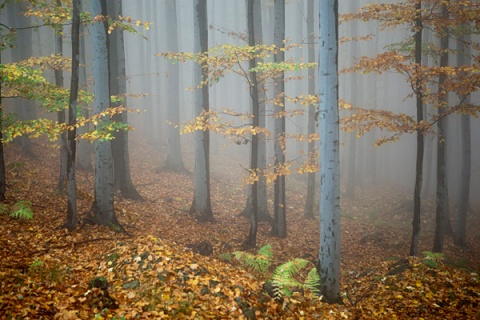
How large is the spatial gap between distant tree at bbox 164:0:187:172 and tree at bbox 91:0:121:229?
376 inches

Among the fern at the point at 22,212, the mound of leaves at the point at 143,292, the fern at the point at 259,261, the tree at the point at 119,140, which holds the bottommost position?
the fern at the point at 259,261

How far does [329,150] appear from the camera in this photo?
6.46 m

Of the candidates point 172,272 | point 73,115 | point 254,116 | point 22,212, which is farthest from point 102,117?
point 172,272

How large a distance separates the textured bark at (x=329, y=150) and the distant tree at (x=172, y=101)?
12922 millimetres

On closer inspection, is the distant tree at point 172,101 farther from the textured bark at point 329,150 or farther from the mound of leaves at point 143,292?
the textured bark at point 329,150

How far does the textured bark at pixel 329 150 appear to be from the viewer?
634cm

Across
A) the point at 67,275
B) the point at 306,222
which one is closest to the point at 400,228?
the point at 306,222

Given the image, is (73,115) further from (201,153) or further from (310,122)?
(310,122)

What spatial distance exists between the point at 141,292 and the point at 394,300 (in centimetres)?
529

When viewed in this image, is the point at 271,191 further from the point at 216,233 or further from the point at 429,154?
the point at 429,154

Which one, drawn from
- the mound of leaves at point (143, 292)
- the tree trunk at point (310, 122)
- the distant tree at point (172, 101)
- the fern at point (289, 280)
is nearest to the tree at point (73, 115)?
the mound of leaves at point (143, 292)

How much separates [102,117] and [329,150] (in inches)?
245

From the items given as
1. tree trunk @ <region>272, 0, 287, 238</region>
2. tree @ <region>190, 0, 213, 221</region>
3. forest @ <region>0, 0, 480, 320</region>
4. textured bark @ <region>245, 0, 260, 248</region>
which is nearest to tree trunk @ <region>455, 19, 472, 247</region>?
forest @ <region>0, 0, 480, 320</region>

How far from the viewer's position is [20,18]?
16.2 metres
